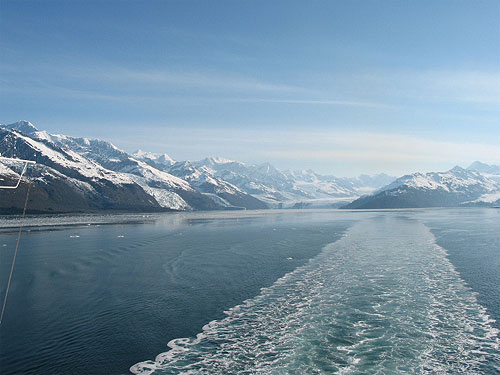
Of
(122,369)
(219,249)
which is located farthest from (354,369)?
(219,249)

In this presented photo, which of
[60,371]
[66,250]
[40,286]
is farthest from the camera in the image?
[66,250]

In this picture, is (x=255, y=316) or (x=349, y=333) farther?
(x=255, y=316)

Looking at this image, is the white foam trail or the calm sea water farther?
the calm sea water

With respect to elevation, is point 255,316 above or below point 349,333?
below

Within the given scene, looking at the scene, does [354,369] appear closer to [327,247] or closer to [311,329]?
[311,329]
